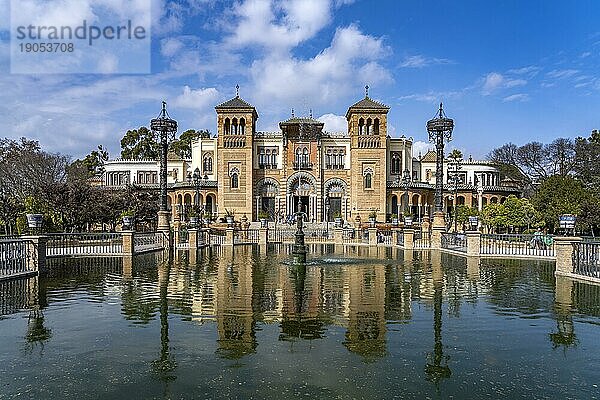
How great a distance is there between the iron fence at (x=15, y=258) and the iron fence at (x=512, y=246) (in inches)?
691

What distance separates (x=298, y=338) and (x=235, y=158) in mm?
57736

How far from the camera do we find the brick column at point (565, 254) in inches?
638

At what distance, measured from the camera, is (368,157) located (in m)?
66.2

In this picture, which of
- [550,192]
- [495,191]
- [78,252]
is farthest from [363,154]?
[78,252]

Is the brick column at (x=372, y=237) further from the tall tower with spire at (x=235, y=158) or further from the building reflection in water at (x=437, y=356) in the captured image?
the tall tower with spire at (x=235, y=158)

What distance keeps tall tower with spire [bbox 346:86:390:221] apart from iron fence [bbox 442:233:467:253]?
119 ft

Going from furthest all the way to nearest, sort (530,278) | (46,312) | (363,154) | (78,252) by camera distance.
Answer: (363,154)
(78,252)
(530,278)
(46,312)

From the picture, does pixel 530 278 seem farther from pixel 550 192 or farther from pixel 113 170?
pixel 113 170

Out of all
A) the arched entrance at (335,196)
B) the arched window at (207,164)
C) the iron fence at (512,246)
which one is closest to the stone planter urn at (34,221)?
the iron fence at (512,246)

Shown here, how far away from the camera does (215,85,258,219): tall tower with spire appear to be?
6494cm

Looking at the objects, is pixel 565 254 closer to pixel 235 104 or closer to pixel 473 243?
pixel 473 243

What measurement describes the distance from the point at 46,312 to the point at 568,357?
895 centimetres

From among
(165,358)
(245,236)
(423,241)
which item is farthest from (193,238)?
(165,358)

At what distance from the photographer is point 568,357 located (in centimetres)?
760
